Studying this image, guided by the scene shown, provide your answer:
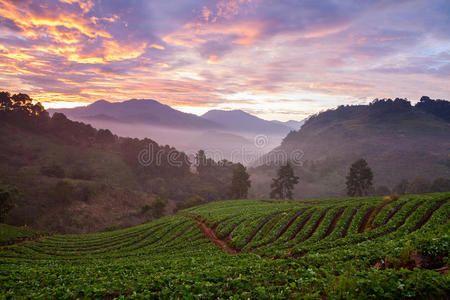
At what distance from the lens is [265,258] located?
21.9 meters

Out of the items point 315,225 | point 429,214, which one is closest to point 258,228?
point 315,225

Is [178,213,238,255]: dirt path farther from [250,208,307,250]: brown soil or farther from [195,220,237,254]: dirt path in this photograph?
[250,208,307,250]: brown soil

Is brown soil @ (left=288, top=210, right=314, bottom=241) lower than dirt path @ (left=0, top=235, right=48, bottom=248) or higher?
higher

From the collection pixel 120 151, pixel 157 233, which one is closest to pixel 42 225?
pixel 157 233

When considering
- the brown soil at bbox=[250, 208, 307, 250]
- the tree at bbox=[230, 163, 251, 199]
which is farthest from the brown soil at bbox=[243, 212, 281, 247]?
the tree at bbox=[230, 163, 251, 199]

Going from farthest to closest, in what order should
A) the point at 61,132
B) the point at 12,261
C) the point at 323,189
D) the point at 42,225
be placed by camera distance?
the point at 323,189 < the point at 61,132 < the point at 42,225 < the point at 12,261

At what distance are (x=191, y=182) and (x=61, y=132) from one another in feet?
295

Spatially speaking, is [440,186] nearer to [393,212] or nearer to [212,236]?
[393,212]

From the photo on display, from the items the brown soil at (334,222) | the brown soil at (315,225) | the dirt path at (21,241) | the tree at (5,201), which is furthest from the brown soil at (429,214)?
the tree at (5,201)

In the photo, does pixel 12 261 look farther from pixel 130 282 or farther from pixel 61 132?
pixel 61 132

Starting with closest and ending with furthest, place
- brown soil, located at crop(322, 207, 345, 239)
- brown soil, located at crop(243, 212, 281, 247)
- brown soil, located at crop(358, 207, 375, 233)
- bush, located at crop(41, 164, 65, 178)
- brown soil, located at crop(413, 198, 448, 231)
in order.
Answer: brown soil, located at crop(413, 198, 448, 231)
brown soil, located at crop(358, 207, 375, 233)
brown soil, located at crop(322, 207, 345, 239)
brown soil, located at crop(243, 212, 281, 247)
bush, located at crop(41, 164, 65, 178)

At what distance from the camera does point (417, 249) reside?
47.6ft

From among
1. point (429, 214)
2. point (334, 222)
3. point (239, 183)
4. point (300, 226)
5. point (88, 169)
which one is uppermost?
point (429, 214)

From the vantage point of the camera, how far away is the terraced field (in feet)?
38.3
